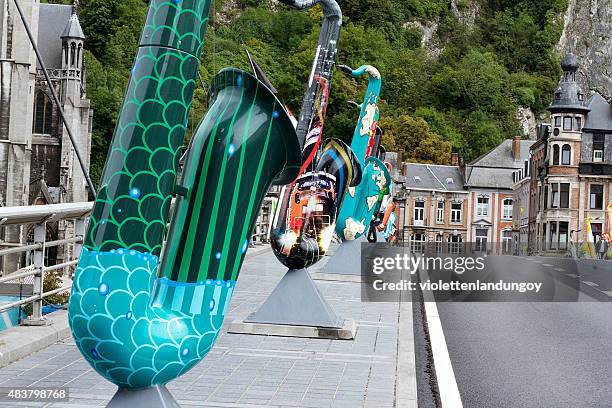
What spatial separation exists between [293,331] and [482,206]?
89.9 meters

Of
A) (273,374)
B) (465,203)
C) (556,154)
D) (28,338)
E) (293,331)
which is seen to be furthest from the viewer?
(465,203)

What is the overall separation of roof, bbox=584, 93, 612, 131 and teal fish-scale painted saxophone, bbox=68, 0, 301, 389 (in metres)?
Answer: 70.2

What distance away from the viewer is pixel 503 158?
100 metres

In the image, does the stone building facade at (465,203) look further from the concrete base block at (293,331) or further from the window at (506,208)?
the concrete base block at (293,331)

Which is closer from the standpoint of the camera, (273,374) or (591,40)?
(273,374)

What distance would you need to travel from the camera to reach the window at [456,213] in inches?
3866

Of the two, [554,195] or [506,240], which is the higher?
[554,195]

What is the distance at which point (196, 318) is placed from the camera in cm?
454

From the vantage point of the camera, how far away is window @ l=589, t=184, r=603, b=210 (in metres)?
71.1

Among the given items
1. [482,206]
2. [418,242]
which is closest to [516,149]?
[482,206]

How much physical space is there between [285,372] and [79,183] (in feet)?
226

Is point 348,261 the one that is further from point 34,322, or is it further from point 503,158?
point 503,158

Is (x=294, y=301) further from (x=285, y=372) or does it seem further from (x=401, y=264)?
(x=401, y=264)

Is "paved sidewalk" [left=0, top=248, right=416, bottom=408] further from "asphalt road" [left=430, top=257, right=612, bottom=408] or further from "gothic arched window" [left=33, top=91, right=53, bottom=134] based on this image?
"gothic arched window" [left=33, top=91, right=53, bottom=134]
